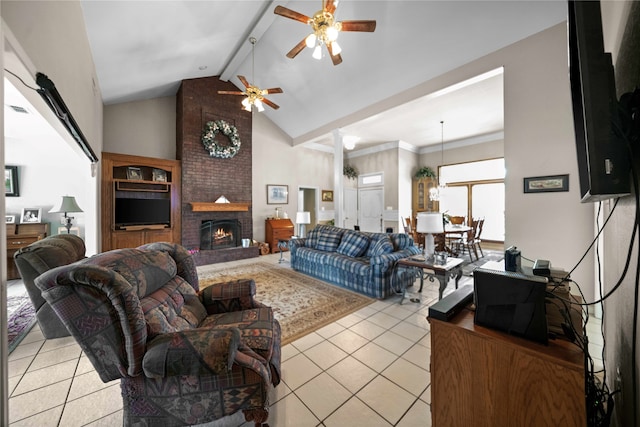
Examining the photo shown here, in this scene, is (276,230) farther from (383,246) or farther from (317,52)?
(317,52)

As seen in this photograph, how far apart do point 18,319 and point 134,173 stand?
3.00 m

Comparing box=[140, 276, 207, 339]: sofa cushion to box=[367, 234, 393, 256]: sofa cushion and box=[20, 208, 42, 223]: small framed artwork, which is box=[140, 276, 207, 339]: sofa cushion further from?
box=[20, 208, 42, 223]: small framed artwork

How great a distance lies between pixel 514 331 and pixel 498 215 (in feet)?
25.0

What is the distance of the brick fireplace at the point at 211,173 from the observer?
17.3 ft

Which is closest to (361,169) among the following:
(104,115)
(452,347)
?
(104,115)

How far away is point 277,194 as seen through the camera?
6.94m

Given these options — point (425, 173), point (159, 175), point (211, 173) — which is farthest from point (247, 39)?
point (425, 173)

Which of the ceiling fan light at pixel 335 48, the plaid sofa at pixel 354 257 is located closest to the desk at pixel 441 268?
the plaid sofa at pixel 354 257

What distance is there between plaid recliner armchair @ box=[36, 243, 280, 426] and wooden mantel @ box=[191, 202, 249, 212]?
4181 mm

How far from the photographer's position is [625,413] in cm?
89

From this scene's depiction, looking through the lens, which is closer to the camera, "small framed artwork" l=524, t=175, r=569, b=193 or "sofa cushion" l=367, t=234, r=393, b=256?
"small framed artwork" l=524, t=175, r=569, b=193

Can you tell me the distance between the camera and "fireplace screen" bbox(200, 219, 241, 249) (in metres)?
5.54

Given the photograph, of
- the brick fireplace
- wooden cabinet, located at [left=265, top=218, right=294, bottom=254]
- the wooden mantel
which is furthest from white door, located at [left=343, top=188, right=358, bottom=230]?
the wooden mantel

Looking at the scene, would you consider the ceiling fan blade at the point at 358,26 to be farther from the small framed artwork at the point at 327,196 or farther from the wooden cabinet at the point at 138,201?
the small framed artwork at the point at 327,196
